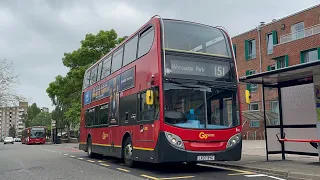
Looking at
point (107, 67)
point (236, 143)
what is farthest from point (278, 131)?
point (107, 67)

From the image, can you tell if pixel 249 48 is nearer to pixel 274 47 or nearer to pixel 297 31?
pixel 274 47

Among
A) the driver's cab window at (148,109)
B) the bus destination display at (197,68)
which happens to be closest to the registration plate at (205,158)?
the driver's cab window at (148,109)

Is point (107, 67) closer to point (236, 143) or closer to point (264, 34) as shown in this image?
point (236, 143)

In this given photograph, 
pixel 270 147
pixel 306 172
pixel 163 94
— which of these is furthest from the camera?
pixel 270 147

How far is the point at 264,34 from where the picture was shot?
1348 inches

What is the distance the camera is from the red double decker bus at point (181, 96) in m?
9.79

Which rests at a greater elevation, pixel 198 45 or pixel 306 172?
pixel 198 45

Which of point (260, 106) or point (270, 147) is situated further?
point (260, 106)

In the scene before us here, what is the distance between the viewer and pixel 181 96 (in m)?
10.0

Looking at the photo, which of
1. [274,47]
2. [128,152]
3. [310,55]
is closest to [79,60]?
[274,47]

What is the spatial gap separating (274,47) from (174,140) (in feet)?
77.6

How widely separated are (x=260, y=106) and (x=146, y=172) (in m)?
25.6

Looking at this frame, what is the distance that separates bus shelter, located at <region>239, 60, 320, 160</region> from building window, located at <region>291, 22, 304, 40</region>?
681 inches

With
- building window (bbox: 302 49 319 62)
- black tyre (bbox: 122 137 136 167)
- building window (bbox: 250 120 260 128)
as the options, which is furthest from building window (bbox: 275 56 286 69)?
black tyre (bbox: 122 137 136 167)
